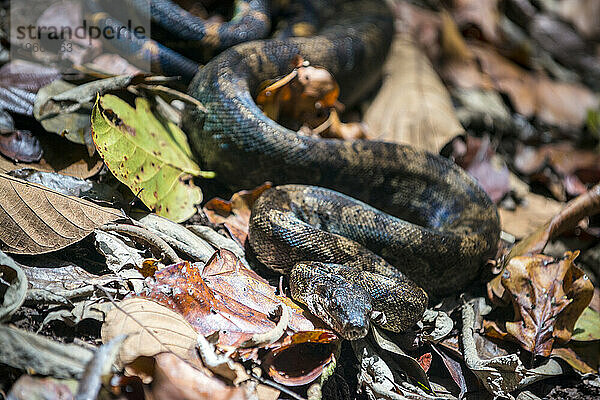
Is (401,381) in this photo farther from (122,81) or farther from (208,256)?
(122,81)

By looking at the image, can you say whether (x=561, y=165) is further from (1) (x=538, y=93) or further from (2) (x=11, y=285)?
(2) (x=11, y=285)

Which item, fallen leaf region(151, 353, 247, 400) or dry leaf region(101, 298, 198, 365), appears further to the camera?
dry leaf region(101, 298, 198, 365)

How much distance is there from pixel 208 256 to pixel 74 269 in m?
0.75

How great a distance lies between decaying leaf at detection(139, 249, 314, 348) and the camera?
9.04ft

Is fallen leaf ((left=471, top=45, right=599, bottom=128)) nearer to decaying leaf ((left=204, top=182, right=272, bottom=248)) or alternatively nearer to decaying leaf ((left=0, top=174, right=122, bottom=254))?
decaying leaf ((left=204, top=182, right=272, bottom=248))

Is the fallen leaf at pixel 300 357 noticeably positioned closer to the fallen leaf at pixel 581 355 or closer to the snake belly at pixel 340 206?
the snake belly at pixel 340 206

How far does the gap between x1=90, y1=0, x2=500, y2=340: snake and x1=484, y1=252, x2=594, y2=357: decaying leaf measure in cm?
35

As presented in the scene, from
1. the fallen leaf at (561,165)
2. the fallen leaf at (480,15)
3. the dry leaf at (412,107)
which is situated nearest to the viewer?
the dry leaf at (412,107)

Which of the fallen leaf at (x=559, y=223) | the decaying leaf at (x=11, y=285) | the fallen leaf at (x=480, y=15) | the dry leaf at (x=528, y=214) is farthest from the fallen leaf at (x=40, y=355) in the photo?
the fallen leaf at (x=480, y=15)

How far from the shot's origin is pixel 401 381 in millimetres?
2979

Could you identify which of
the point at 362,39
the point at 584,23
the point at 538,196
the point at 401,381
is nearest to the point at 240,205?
the point at 401,381

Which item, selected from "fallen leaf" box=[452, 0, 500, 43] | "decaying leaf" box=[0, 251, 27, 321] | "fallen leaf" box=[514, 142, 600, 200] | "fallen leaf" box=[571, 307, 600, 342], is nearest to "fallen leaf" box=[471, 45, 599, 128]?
"fallen leaf" box=[452, 0, 500, 43]

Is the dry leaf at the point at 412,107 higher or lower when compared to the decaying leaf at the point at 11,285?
lower

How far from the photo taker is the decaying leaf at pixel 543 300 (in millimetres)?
3322
